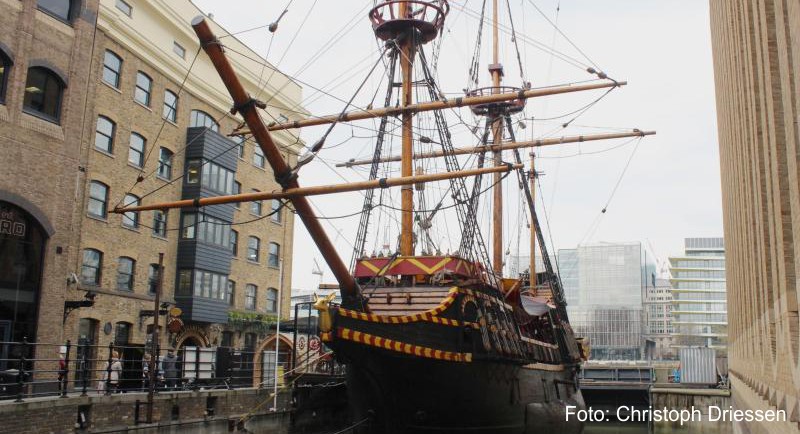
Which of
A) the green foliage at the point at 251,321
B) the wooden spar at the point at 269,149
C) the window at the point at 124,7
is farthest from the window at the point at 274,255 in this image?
the wooden spar at the point at 269,149

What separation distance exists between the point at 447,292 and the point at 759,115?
823cm

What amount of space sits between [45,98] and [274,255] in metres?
19.3

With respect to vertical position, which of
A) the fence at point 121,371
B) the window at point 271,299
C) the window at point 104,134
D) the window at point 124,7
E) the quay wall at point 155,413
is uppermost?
the window at point 124,7

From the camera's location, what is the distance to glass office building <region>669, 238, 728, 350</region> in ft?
471

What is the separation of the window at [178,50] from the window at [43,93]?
38.7 ft

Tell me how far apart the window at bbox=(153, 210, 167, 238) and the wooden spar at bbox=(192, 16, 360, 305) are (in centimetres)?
1428

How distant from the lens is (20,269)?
1859 cm

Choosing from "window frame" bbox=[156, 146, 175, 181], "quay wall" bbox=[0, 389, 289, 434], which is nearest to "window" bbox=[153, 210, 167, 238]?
"window frame" bbox=[156, 146, 175, 181]

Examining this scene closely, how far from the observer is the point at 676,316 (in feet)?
486

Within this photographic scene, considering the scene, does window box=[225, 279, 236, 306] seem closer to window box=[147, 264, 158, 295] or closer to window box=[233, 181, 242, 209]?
window box=[233, 181, 242, 209]

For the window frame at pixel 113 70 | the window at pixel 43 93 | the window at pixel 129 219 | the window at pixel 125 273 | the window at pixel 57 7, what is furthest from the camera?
the window at pixel 129 219

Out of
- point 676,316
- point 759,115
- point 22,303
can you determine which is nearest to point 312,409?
point 22,303

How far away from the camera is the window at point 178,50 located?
1232 inches

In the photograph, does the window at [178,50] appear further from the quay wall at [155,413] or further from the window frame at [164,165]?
the quay wall at [155,413]
